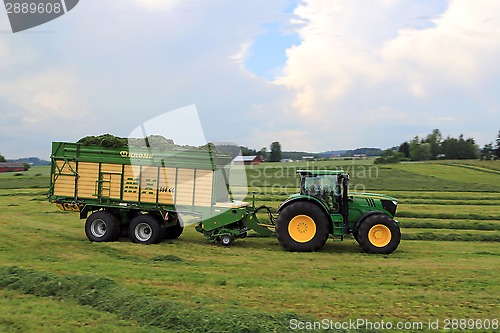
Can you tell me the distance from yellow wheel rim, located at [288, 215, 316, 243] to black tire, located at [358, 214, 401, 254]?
131 cm

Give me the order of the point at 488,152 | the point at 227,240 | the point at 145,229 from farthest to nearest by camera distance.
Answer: the point at 488,152
the point at 145,229
the point at 227,240

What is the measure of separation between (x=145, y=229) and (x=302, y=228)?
4.69 meters

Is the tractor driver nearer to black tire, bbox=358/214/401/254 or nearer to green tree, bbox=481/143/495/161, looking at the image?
black tire, bbox=358/214/401/254

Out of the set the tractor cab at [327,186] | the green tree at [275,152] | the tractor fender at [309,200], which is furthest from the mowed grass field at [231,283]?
the green tree at [275,152]

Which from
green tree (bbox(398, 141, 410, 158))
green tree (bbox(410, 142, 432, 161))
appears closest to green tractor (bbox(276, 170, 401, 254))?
green tree (bbox(410, 142, 432, 161))

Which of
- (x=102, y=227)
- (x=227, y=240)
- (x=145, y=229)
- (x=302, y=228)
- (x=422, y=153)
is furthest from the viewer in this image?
(x=422, y=153)

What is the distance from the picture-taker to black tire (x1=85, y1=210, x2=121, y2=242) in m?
13.7

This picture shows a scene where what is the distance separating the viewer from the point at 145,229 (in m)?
13.7

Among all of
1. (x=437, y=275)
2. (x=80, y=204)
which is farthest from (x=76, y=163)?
(x=437, y=275)

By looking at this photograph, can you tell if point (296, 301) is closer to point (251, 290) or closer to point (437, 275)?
point (251, 290)

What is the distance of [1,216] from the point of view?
1895 cm

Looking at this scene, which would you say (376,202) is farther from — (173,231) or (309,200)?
(173,231)

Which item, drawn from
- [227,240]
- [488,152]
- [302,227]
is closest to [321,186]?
[302,227]

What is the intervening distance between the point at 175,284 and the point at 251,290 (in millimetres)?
1497
